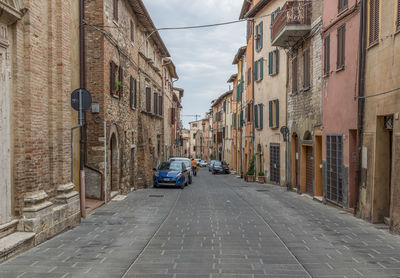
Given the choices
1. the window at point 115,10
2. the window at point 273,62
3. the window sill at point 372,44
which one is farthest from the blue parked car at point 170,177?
the window sill at point 372,44

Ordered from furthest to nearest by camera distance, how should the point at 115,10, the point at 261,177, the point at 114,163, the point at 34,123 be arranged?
the point at 261,177 → the point at 114,163 → the point at 115,10 → the point at 34,123

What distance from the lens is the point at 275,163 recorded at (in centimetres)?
2369

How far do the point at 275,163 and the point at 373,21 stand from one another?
14042mm

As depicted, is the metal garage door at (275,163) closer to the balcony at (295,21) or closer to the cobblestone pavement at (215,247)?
the balcony at (295,21)

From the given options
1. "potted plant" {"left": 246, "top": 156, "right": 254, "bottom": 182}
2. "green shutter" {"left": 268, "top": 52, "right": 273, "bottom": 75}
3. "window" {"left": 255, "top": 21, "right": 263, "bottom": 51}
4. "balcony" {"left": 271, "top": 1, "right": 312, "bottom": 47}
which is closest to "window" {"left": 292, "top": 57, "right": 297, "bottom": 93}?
"balcony" {"left": 271, "top": 1, "right": 312, "bottom": 47}

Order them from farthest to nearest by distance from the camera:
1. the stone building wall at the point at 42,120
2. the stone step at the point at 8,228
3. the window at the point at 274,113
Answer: the window at the point at 274,113, the stone building wall at the point at 42,120, the stone step at the point at 8,228

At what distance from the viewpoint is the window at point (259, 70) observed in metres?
26.5

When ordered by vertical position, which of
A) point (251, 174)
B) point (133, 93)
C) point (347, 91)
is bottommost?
point (251, 174)

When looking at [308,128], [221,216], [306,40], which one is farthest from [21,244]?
[306,40]

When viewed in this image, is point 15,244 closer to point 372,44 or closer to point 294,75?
point 372,44

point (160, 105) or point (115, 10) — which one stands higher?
point (115, 10)

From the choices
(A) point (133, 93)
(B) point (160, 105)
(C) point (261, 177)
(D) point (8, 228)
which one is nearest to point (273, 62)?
(C) point (261, 177)

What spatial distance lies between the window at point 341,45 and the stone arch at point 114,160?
8.26 metres

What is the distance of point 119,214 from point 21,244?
4569 millimetres
